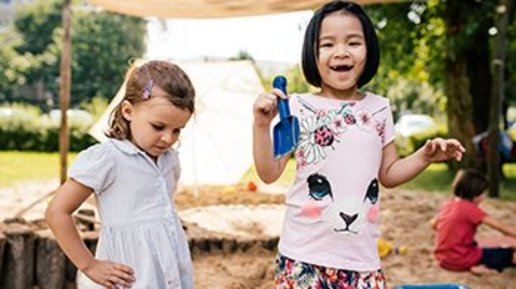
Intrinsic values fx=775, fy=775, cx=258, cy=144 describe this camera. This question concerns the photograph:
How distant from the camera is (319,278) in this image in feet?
6.84

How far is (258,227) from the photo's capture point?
5836mm

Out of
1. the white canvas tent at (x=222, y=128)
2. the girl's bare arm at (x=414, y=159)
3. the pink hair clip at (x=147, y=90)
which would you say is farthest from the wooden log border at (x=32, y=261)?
the white canvas tent at (x=222, y=128)

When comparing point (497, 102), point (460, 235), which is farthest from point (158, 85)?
point (497, 102)

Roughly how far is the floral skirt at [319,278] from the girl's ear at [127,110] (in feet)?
1.91

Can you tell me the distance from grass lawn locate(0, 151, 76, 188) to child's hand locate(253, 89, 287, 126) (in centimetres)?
753

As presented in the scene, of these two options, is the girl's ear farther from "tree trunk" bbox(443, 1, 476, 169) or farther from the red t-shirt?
"tree trunk" bbox(443, 1, 476, 169)

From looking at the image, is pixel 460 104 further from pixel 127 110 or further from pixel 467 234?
pixel 127 110

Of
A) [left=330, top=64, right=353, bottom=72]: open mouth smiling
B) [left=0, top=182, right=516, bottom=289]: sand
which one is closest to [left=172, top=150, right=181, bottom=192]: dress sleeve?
[left=330, top=64, right=353, bottom=72]: open mouth smiling

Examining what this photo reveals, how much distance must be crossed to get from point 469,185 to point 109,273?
3.03 meters

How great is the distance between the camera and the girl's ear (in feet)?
6.83

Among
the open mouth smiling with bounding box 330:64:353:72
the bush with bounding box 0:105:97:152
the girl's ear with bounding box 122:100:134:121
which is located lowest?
the bush with bounding box 0:105:97:152

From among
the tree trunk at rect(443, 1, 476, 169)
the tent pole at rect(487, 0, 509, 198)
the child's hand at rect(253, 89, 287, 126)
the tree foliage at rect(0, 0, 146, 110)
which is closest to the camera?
the child's hand at rect(253, 89, 287, 126)

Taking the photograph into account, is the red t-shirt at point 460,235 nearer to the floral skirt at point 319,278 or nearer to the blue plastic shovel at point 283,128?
the floral skirt at point 319,278

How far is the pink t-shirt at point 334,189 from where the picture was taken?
2.10 m
